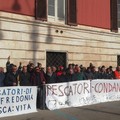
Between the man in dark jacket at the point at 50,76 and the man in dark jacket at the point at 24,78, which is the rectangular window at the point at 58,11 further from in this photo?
the man in dark jacket at the point at 24,78

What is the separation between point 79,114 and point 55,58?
6996mm

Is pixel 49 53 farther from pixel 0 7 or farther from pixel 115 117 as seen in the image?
pixel 115 117

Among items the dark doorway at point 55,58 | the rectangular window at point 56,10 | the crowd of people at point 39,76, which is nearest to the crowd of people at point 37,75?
the crowd of people at point 39,76

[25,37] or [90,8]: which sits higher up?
[90,8]

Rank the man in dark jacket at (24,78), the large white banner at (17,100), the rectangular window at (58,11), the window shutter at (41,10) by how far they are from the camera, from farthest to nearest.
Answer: the rectangular window at (58,11), the window shutter at (41,10), the man in dark jacket at (24,78), the large white banner at (17,100)

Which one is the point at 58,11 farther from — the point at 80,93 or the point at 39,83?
the point at 39,83

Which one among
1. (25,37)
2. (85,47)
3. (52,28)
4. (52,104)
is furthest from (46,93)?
(85,47)

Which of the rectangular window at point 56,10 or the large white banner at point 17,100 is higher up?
the rectangular window at point 56,10

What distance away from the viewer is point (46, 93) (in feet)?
46.4

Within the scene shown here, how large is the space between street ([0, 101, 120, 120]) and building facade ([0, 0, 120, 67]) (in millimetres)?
4254

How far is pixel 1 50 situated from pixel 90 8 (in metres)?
7.25

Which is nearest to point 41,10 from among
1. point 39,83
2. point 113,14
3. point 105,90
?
point 105,90

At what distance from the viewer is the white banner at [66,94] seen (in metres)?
14.3

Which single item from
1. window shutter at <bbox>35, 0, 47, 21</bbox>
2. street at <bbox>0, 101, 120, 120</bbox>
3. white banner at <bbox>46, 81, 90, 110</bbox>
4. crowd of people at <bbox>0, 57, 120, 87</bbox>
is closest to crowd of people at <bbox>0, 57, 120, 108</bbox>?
crowd of people at <bbox>0, 57, 120, 87</bbox>
